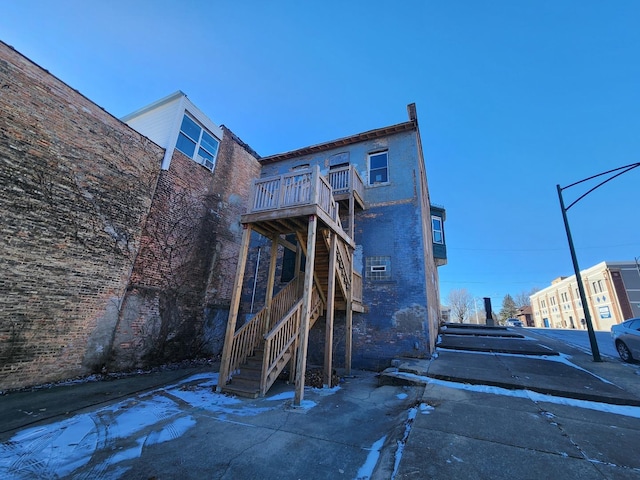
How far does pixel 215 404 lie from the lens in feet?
17.0

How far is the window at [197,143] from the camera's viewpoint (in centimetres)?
1006

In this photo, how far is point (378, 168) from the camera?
1121 centimetres

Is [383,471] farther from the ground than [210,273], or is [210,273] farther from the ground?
[210,273]

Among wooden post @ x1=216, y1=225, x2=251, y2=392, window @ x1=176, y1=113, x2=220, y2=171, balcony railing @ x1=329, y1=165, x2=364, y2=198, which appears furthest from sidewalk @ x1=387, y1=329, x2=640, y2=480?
window @ x1=176, y1=113, x2=220, y2=171

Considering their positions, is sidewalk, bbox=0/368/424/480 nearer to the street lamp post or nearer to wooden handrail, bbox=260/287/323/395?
wooden handrail, bbox=260/287/323/395

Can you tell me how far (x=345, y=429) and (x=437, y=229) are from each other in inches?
612

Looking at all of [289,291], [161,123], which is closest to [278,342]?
[289,291]

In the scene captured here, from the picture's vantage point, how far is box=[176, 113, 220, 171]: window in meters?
10.1

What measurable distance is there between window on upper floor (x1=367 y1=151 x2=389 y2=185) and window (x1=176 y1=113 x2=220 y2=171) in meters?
6.89

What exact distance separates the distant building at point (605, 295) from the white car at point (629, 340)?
1359 inches

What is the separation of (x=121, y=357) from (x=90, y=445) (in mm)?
4744

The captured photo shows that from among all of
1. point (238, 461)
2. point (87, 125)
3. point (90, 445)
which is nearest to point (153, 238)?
point (87, 125)

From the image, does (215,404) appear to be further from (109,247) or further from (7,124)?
(7,124)

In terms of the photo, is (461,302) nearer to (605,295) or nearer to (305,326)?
(605,295)
